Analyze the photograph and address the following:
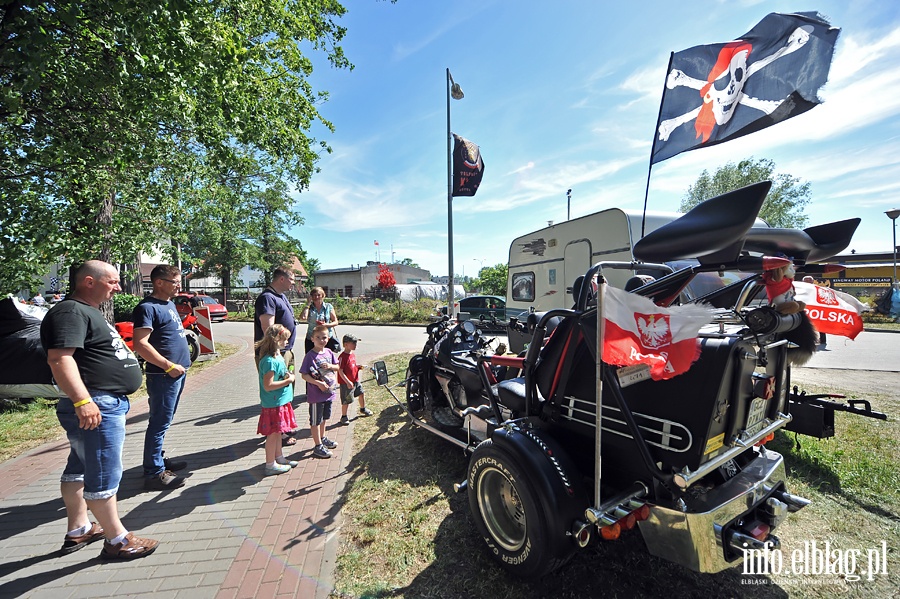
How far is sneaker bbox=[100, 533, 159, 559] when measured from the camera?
244 centimetres

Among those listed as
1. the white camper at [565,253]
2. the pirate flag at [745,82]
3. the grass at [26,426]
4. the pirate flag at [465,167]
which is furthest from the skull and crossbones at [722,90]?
the grass at [26,426]

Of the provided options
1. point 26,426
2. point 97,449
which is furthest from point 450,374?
point 26,426

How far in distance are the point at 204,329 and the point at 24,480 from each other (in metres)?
6.67

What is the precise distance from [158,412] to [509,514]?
10.5 feet

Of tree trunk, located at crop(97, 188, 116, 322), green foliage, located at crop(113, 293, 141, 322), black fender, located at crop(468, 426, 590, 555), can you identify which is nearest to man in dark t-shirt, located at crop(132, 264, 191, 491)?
black fender, located at crop(468, 426, 590, 555)

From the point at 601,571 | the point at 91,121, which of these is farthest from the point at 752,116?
the point at 91,121

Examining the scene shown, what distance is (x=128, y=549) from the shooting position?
2.45m

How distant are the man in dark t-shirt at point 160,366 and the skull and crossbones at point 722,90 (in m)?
6.35

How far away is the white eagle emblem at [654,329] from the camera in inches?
63.3

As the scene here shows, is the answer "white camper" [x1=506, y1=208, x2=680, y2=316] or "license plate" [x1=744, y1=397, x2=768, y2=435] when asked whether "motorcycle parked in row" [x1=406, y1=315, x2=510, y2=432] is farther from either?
"white camper" [x1=506, y1=208, x2=680, y2=316]

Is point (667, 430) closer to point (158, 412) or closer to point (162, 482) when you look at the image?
point (158, 412)

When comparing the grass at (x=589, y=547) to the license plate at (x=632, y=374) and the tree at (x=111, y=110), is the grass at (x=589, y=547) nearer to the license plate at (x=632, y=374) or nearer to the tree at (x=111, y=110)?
the license plate at (x=632, y=374)

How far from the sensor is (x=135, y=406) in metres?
5.90
